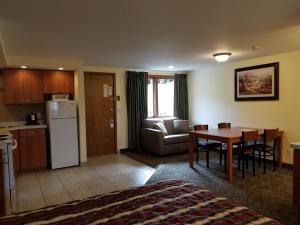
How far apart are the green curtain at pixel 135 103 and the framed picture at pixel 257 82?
97.7 inches

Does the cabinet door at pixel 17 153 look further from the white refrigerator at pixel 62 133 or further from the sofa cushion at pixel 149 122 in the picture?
the sofa cushion at pixel 149 122

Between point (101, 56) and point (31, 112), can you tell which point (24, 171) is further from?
point (101, 56)

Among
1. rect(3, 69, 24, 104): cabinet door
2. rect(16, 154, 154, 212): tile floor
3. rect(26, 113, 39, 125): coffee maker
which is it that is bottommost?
rect(16, 154, 154, 212): tile floor

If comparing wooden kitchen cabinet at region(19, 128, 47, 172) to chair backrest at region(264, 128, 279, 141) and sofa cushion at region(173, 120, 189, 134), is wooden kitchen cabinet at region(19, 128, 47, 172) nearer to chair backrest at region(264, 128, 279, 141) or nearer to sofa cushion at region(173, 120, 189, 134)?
sofa cushion at region(173, 120, 189, 134)

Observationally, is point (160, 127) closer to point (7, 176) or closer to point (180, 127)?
point (180, 127)

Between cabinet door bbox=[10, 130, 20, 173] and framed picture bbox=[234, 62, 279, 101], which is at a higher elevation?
framed picture bbox=[234, 62, 279, 101]

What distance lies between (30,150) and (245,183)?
13.8ft

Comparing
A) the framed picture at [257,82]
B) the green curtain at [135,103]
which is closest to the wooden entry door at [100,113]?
the green curtain at [135,103]

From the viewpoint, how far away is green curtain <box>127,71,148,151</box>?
6.42m

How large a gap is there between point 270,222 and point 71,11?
101 inches

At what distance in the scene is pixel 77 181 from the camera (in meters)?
4.19

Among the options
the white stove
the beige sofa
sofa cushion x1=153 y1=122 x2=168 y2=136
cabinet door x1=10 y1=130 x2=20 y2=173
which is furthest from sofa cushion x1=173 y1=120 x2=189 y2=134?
the white stove

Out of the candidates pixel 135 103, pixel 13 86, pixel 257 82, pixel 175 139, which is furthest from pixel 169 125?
pixel 13 86

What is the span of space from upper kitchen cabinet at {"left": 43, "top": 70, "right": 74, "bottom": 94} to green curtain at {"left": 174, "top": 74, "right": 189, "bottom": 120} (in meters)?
3.21
